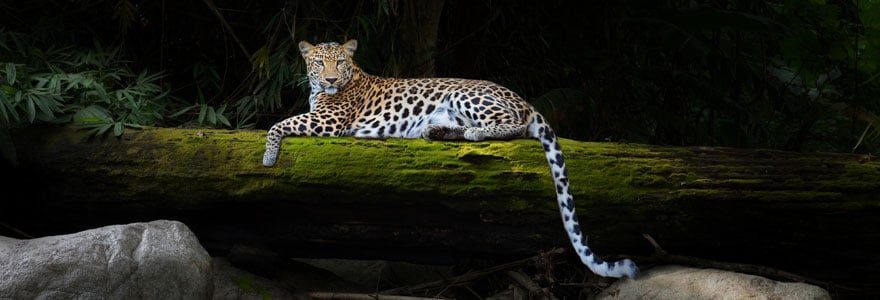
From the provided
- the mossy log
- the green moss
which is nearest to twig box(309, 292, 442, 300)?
the mossy log

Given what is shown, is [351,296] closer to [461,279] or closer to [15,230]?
[461,279]

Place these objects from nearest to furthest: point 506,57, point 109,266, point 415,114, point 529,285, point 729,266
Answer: point 109,266
point 729,266
point 529,285
point 415,114
point 506,57

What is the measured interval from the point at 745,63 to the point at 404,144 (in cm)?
420

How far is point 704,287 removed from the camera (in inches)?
211

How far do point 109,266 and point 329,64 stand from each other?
2504mm

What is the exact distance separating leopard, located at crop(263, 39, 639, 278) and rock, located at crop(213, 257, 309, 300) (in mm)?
935

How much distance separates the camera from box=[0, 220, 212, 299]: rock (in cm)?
441

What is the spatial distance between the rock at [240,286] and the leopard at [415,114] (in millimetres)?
935

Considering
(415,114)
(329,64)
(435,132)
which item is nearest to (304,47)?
(329,64)

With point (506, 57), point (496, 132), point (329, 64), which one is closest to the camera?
point (496, 132)

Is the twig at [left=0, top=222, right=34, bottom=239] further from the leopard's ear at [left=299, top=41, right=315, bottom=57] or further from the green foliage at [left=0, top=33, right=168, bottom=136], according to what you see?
the leopard's ear at [left=299, top=41, right=315, bottom=57]

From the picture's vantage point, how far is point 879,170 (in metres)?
5.68

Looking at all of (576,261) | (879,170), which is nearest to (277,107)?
(576,261)

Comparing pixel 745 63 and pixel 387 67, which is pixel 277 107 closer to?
pixel 387 67
